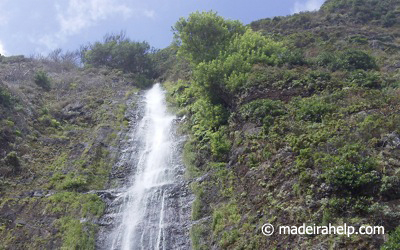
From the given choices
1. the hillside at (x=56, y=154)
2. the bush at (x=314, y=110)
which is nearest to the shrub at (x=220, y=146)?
the bush at (x=314, y=110)

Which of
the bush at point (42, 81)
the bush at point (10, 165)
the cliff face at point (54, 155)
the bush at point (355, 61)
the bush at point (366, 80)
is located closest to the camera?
the cliff face at point (54, 155)

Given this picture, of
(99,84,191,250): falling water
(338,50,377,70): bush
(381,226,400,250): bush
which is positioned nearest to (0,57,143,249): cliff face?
(99,84,191,250): falling water

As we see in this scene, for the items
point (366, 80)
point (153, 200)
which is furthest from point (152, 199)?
point (366, 80)

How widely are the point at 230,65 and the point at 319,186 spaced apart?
13.5m

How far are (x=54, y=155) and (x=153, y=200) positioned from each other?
9214mm

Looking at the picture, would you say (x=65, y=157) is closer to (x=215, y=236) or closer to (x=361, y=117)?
(x=215, y=236)

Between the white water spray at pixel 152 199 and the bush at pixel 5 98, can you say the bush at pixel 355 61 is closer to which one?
the white water spray at pixel 152 199

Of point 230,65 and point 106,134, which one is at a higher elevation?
point 230,65

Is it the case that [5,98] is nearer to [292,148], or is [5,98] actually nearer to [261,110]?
[261,110]

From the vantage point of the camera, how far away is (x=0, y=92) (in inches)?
1056

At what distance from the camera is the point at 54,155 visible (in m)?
24.5

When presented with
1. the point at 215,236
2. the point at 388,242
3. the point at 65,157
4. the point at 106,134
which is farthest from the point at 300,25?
the point at 388,242

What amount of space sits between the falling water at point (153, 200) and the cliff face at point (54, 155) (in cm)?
126

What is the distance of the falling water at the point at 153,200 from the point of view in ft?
54.3
